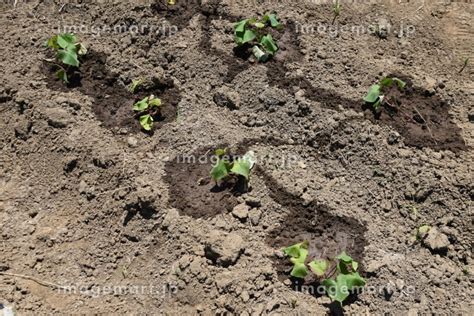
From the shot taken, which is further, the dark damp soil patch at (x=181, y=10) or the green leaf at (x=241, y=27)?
the dark damp soil patch at (x=181, y=10)

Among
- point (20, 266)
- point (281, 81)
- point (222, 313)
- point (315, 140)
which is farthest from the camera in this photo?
point (281, 81)

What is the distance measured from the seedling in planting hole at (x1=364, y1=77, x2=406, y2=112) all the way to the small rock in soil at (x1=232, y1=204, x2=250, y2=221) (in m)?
1.20

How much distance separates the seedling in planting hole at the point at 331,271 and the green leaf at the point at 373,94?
1159 millimetres

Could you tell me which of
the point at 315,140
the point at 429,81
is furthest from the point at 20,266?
the point at 429,81

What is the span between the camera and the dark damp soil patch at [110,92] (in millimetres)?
3842

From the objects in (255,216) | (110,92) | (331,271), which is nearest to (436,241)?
(331,271)

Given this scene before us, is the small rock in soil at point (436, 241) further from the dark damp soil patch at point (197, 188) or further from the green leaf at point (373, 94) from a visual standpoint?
the dark damp soil patch at point (197, 188)

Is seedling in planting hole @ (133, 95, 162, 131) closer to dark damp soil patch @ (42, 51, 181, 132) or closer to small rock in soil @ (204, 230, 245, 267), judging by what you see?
dark damp soil patch @ (42, 51, 181, 132)

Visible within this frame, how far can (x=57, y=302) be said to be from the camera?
3.14 metres

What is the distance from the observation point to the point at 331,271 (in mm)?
3150

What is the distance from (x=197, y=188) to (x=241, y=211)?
1.18 feet

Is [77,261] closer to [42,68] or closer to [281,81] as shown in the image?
[42,68]

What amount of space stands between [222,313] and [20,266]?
51.8 inches

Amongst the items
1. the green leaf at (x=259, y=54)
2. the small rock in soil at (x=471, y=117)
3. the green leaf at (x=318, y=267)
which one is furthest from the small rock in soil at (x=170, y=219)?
the small rock in soil at (x=471, y=117)
